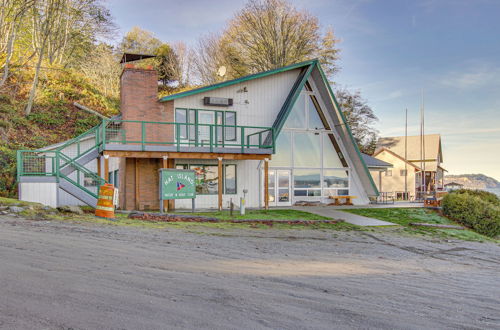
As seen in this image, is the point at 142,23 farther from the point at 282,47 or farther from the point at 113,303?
the point at 113,303

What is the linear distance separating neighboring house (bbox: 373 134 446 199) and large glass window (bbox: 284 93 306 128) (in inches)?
794

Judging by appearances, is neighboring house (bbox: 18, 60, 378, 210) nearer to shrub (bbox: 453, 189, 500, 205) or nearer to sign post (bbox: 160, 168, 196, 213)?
sign post (bbox: 160, 168, 196, 213)

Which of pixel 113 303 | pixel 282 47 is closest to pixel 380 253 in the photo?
pixel 113 303

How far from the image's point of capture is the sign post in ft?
48.2

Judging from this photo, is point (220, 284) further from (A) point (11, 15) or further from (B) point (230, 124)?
(A) point (11, 15)

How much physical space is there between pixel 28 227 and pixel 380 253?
880 centimetres

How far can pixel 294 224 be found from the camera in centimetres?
1459

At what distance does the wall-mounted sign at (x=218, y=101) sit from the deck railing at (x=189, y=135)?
1.16 m

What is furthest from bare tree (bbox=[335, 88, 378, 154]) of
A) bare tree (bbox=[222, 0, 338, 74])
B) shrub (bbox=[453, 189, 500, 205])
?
shrub (bbox=[453, 189, 500, 205])

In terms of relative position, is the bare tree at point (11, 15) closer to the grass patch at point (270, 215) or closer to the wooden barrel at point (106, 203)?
the wooden barrel at point (106, 203)

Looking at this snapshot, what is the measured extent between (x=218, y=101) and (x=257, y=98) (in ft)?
7.34

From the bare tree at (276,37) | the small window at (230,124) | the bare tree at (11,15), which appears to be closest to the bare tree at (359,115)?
the bare tree at (276,37)

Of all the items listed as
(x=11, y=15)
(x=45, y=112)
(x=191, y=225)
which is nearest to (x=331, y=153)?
(x=191, y=225)

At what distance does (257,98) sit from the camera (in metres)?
20.3
